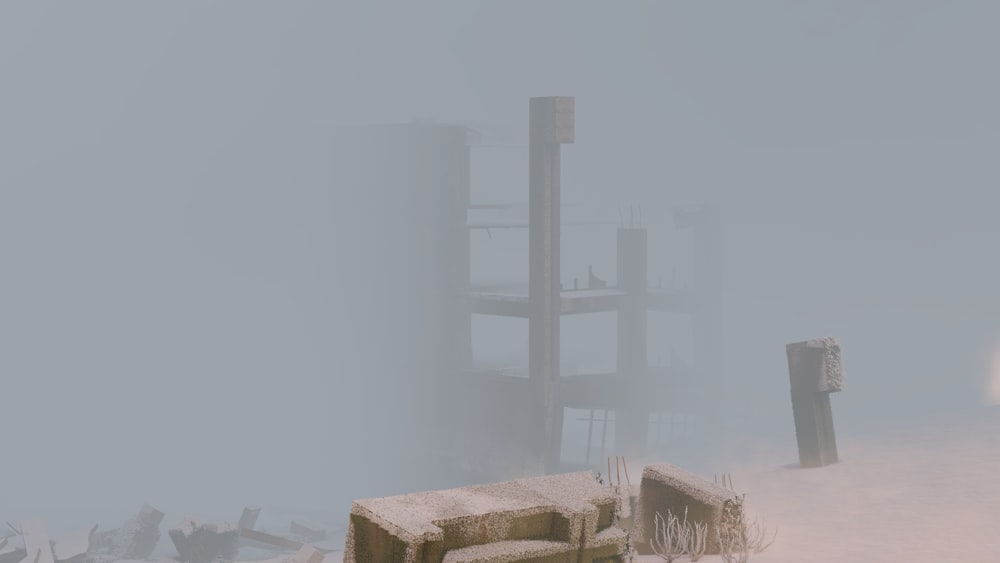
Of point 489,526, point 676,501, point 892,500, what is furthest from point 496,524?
point 892,500

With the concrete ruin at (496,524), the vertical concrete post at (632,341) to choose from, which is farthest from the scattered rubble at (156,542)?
the concrete ruin at (496,524)

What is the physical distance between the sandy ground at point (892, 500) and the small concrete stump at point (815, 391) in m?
0.25

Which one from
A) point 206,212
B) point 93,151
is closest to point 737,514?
point 206,212

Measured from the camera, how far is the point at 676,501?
Result: 1029 cm

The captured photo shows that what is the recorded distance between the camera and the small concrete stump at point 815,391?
14547 millimetres

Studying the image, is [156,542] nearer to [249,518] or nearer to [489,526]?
[249,518]

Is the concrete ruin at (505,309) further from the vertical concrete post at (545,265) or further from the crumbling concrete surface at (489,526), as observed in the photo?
the crumbling concrete surface at (489,526)

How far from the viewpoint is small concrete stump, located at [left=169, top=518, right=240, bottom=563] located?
19781 millimetres

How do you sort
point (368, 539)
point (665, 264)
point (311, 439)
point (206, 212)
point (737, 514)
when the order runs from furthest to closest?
point (665, 264) < point (206, 212) < point (311, 439) < point (737, 514) < point (368, 539)

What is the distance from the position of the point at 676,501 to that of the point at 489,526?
3659 millimetres

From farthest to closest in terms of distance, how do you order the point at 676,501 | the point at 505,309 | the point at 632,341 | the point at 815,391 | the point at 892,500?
the point at 632,341, the point at 505,309, the point at 815,391, the point at 892,500, the point at 676,501

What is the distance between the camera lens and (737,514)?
10.2m

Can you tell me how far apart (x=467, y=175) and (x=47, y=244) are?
4427cm

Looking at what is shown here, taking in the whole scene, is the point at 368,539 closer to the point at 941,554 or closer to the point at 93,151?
the point at 941,554
